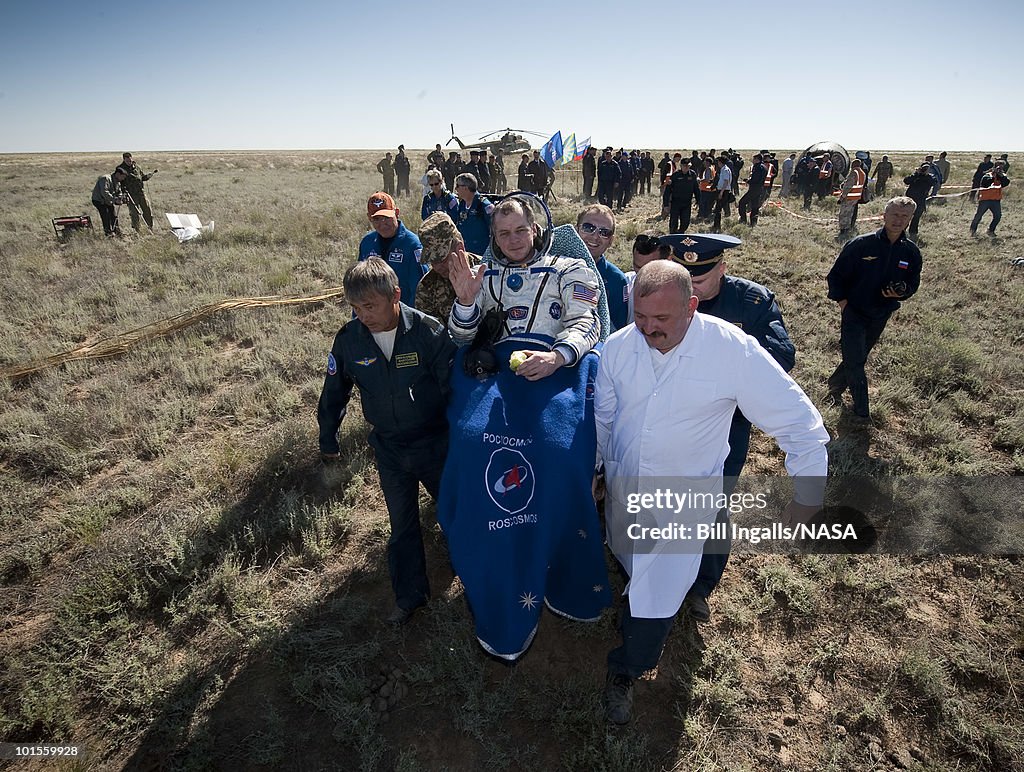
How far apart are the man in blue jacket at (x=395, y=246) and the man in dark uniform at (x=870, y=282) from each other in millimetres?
4446

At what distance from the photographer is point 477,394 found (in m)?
2.89

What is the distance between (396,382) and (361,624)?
1859 millimetres

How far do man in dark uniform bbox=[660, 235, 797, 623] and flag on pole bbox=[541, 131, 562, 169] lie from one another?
75.8 ft

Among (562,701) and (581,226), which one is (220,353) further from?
(562,701)

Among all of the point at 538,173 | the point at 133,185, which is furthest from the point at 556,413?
the point at 538,173

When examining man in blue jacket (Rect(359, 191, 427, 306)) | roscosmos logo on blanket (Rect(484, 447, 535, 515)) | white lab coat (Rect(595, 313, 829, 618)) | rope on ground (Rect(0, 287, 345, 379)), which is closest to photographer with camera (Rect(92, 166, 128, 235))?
rope on ground (Rect(0, 287, 345, 379))

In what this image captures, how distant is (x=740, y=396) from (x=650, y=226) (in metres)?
15.6

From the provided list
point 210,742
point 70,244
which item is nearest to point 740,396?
point 210,742

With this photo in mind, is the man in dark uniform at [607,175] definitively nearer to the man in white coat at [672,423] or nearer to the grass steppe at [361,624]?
the grass steppe at [361,624]

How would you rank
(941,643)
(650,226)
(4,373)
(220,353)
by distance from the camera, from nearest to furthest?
1. (941,643)
2. (4,373)
3. (220,353)
4. (650,226)

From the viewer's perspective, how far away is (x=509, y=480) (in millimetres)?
2678

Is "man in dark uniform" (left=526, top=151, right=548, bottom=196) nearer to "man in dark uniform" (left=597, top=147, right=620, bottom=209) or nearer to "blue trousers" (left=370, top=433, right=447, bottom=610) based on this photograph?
Result: "man in dark uniform" (left=597, top=147, right=620, bottom=209)

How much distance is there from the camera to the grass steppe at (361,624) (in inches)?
116

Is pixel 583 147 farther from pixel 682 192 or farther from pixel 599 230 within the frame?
pixel 599 230
